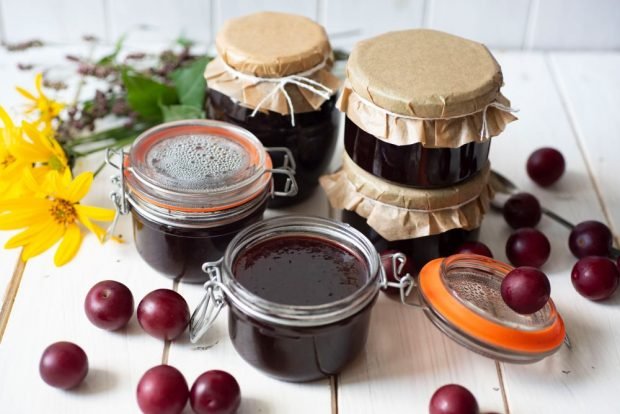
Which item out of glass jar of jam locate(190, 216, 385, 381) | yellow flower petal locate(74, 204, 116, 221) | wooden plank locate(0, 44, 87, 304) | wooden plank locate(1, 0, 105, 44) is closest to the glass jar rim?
glass jar of jam locate(190, 216, 385, 381)

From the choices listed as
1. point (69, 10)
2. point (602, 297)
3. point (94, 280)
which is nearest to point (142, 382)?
point (94, 280)

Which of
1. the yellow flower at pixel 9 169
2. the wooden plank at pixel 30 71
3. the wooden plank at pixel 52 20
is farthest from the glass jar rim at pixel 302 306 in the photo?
the wooden plank at pixel 52 20

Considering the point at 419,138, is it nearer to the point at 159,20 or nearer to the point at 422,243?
the point at 422,243

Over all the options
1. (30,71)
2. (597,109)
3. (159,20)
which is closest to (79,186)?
(30,71)

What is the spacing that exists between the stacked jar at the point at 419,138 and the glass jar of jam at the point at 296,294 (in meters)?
0.10

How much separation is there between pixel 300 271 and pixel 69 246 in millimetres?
354

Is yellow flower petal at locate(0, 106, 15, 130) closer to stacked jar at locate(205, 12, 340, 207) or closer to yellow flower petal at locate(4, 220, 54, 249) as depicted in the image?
yellow flower petal at locate(4, 220, 54, 249)

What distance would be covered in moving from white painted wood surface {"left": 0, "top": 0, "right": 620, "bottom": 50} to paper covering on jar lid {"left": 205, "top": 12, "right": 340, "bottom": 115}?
1.55 feet

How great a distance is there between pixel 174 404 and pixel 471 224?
434mm

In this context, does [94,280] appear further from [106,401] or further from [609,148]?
[609,148]

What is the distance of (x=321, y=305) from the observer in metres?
0.90

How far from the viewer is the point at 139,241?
3.66 ft

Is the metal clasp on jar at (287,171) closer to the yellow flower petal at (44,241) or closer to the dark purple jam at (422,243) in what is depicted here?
the dark purple jam at (422,243)

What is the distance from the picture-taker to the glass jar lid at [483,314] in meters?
0.94
